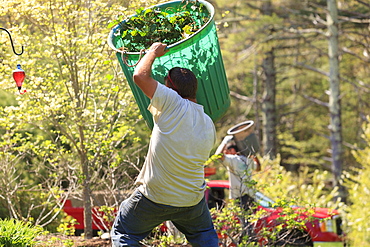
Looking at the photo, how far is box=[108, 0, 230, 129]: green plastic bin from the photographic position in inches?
134

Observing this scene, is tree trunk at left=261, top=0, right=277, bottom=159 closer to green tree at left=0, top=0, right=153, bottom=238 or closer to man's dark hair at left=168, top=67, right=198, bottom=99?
green tree at left=0, top=0, right=153, bottom=238

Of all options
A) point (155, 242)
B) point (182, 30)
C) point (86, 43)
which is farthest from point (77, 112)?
point (182, 30)

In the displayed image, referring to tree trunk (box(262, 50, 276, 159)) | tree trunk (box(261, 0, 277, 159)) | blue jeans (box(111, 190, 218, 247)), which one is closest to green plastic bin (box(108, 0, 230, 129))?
blue jeans (box(111, 190, 218, 247))

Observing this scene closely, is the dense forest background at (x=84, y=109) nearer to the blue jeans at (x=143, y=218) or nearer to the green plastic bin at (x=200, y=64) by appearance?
the green plastic bin at (x=200, y=64)

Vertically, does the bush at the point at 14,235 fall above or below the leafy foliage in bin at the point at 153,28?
below

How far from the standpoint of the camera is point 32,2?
4.88 meters

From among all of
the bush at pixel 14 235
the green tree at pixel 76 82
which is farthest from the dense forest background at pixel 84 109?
the bush at pixel 14 235

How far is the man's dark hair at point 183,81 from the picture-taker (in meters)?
3.16

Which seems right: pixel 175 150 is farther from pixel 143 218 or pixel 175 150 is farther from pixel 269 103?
pixel 269 103

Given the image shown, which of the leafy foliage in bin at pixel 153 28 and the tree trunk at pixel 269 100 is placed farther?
the tree trunk at pixel 269 100

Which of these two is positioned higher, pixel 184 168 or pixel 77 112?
pixel 184 168

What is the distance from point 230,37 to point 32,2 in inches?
422

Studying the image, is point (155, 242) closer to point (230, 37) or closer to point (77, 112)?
point (77, 112)

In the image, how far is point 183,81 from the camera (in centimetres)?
316
